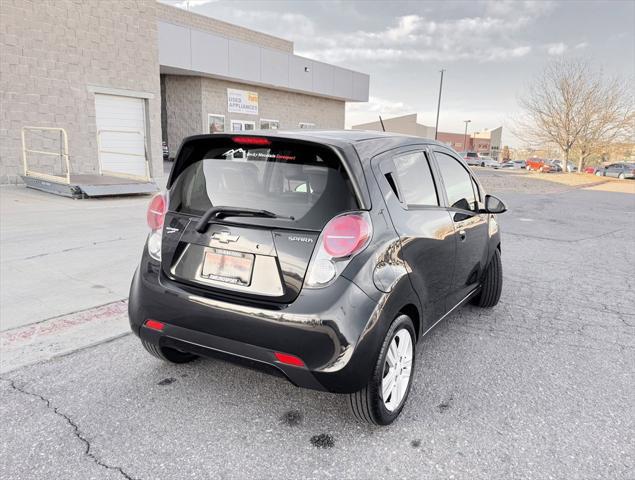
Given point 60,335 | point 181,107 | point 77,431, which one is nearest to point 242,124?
point 181,107

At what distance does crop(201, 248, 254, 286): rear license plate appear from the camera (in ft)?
8.20

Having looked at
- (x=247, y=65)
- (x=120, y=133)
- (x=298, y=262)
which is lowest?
(x=298, y=262)

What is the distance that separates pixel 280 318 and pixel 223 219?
66 centimetres

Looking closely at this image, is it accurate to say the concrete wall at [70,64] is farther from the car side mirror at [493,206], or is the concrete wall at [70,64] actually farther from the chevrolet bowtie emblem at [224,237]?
the car side mirror at [493,206]

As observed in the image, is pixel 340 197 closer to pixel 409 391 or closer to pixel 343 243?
pixel 343 243

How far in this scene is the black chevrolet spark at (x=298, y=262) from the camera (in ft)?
7.76

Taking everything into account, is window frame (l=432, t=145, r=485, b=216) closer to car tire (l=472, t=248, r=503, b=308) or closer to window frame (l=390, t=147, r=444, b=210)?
window frame (l=390, t=147, r=444, b=210)

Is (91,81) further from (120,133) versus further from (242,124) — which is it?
(242,124)

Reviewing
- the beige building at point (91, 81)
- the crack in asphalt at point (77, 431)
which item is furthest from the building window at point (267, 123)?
the crack in asphalt at point (77, 431)

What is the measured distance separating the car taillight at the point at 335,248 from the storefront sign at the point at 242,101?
80.0 feet

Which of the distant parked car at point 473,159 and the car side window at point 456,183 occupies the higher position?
the car side window at point 456,183

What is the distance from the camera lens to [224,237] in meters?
2.56

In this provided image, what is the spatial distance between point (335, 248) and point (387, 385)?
864 mm

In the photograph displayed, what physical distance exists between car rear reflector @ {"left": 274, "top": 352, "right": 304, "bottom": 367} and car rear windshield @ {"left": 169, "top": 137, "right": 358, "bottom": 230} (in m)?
0.66
